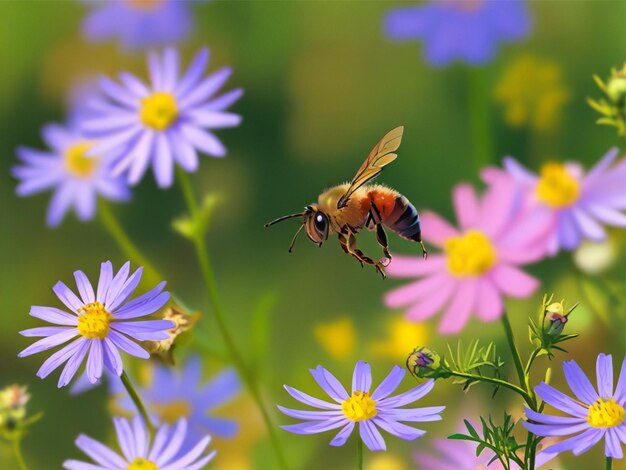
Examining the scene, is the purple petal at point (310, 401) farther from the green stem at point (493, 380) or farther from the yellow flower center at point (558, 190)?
the yellow flower center at point (558, 190)

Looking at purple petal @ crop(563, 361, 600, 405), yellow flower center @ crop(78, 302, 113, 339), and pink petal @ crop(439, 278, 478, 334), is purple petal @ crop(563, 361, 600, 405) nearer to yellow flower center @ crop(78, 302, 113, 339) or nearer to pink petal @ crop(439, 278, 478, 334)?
yellow flower center @ crop(78, 302, 113, 339)

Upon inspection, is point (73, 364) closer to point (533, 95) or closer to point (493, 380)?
point (493, 380)

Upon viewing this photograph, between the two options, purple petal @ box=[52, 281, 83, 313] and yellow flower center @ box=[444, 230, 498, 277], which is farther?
yellow flower center @ box=[444, 230, 498, 277]

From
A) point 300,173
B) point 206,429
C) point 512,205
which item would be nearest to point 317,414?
point 206,429

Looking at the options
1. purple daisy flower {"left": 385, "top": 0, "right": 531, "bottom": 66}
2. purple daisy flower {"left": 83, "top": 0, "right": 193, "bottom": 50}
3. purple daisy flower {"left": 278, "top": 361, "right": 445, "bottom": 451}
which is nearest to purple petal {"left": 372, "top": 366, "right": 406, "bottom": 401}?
purple daisy flower {"left": 278, "top": 361, "right": 445, "bottom": 451}

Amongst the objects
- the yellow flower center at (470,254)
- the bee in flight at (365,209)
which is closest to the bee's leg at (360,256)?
the bee in flight at (365,209)
